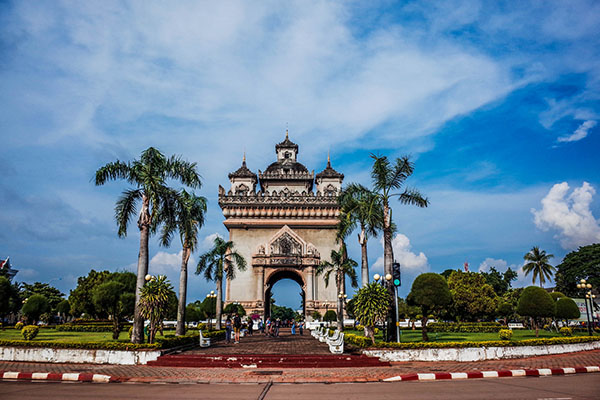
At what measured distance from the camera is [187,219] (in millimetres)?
24141

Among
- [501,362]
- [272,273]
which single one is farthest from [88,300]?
[501,362]

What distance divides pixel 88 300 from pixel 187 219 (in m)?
32.3

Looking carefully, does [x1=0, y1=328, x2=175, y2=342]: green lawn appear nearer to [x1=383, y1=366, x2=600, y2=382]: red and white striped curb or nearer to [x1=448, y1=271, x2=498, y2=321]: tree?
[x1=383, y1=366, x2=600, y2=382]: red and white striped curb

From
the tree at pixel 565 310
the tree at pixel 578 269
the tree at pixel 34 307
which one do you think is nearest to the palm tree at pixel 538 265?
the tree at pixel 578 269

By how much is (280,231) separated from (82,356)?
37196 mm

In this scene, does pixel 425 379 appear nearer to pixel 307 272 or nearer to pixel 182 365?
pixel 182 365

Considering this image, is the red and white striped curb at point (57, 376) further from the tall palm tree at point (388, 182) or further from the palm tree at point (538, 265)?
the palm tree at point (538, 265)

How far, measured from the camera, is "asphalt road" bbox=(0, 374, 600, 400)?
32.6 feet

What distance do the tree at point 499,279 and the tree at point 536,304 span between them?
55506 millimetres

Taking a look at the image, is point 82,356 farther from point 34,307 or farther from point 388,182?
point 34,307

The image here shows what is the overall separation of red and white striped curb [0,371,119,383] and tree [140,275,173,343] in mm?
5051

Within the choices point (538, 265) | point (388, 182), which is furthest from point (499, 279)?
point (388, 182)

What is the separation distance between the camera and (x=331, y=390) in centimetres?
1116

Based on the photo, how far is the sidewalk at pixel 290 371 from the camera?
43.8ft
